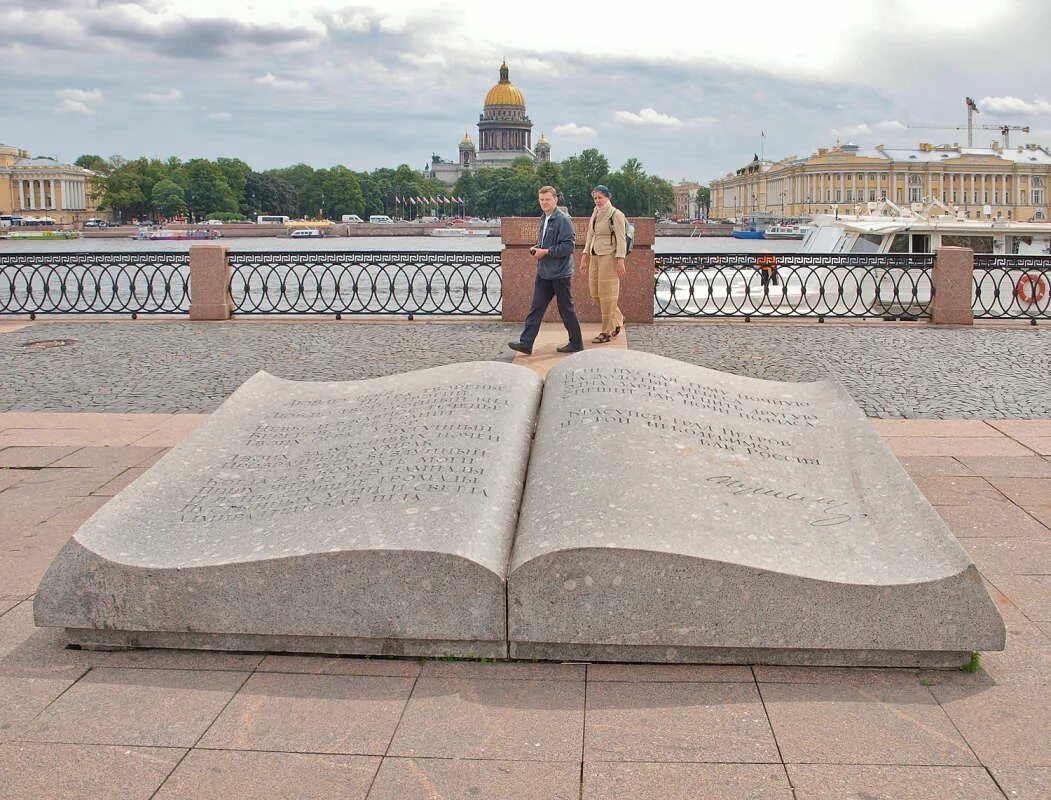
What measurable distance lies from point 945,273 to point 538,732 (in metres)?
12.9

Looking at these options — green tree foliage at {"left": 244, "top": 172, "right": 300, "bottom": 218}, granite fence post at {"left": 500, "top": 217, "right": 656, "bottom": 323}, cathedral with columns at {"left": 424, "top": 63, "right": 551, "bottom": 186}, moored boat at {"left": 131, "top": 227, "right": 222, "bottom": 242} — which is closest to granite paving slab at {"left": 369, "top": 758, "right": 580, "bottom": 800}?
granite fence post at {"left": 500, "top": 217, "right": 656, "bottom": 323}

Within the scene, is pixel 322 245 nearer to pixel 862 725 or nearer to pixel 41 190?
pixel 41 190

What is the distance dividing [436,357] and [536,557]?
331 inches

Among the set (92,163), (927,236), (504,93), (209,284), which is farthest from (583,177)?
(209,284)

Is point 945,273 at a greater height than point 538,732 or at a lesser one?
greater

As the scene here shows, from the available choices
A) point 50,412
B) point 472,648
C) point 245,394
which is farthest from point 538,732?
point 50,412

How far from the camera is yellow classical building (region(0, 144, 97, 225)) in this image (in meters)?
137

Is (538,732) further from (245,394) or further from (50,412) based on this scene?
(50,412)

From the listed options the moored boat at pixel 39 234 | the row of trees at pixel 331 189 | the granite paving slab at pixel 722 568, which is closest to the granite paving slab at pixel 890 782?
the granite paving slab at pixel 722 568

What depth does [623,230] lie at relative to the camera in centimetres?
1068

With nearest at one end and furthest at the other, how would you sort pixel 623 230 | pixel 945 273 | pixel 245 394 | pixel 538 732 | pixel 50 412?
pixel 538 732 < pixel 245 394 < pixel 50 412 < pixel 623 230 < pixel 945 273

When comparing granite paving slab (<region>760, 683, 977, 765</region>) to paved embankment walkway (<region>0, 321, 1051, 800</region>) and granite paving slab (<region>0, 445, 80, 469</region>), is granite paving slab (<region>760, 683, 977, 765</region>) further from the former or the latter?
granite paving slab (<region>0, 445, 80, 469</region>)

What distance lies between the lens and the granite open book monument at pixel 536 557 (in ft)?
10.6

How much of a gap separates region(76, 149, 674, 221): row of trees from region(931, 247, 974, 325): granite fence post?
365 feet
